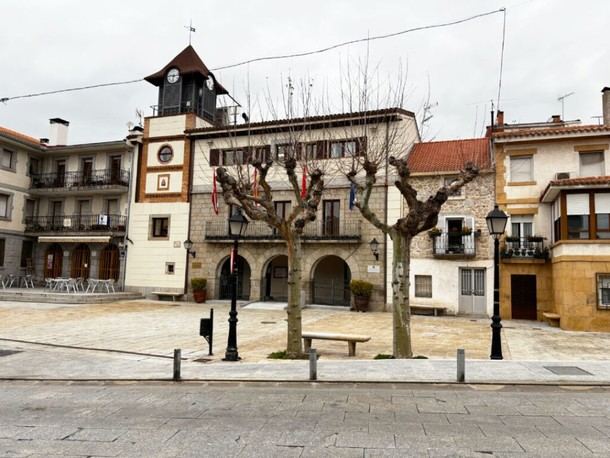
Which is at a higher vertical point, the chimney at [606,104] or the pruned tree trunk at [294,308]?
the chimney at [606,104]

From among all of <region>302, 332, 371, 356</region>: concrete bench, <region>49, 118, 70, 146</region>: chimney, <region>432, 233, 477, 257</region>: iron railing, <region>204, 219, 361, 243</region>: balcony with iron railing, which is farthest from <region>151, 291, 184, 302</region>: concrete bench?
<region>302, 332, 371, 356</region>: concrete bench

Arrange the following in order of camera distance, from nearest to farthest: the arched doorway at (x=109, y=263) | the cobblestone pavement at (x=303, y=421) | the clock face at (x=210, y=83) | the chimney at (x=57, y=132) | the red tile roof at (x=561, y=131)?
the cobblestone pavement at (x=303, y=421) < the red tile roof at (x=561, y=131) < the arched doorway at (x=109, y=263) < the clock face at (x=210, y=83) < the chimney at (x=57, y=132)

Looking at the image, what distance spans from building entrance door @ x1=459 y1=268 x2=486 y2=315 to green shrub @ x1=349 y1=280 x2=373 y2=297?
4064 millimetres

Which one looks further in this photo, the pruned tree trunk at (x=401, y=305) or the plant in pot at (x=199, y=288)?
the plant in pot at (x=199, y=288)

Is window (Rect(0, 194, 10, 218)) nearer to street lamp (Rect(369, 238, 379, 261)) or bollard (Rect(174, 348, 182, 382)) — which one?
street lamp (Rect(369, 238, 379, 261))

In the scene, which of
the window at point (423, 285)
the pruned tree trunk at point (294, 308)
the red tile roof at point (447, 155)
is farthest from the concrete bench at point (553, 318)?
the pruned tree trunk at point (294, 308)

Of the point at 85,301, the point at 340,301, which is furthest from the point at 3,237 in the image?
the point at 340,301

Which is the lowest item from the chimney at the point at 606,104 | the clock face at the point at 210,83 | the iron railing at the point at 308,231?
the iron railing at the point at 308,231

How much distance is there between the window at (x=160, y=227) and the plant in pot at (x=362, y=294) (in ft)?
38.2

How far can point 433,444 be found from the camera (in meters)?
4.98

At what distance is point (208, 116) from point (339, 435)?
25239mm

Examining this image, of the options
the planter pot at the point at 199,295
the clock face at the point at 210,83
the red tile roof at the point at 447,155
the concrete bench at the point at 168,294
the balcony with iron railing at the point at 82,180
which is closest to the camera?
the red tile roof at the point at 447,155

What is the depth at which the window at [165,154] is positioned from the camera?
2644cm

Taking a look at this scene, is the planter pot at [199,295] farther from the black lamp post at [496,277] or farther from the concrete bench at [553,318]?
the black lamp post at [496,277]
